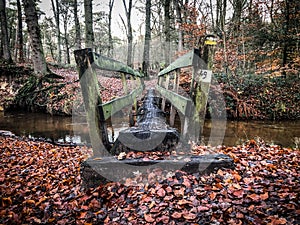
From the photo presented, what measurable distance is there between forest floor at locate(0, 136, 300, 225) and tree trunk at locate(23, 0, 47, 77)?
31.1ft

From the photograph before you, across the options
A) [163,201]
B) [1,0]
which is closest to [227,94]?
[163,201]

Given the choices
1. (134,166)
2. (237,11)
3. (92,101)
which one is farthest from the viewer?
(237,11)

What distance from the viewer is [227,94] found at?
9844 millimetres

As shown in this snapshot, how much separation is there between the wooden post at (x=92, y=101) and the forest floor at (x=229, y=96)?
7.31 m

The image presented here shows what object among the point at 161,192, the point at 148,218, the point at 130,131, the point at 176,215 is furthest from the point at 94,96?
the point at 176,215

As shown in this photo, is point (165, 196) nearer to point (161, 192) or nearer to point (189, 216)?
point (161, 192)

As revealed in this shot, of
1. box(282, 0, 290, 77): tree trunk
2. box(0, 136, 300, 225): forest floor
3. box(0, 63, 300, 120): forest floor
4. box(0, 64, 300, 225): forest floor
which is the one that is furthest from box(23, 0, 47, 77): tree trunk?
box(282, 0, 290, 77): tree trunk

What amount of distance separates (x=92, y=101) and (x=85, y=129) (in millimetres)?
5605

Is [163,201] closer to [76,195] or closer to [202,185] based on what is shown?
[202,185]

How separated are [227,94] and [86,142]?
694cm

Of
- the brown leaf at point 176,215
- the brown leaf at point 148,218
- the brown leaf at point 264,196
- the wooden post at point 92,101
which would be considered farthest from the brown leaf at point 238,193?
the wooden post at point 92,101

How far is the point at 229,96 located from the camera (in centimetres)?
976

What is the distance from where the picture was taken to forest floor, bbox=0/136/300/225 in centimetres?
175

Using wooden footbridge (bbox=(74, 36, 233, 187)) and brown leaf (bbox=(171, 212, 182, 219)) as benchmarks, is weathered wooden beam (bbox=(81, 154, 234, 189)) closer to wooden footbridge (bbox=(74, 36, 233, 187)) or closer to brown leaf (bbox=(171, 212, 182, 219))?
wooden footbridge (bbox=(74, 36, 233, 187))
